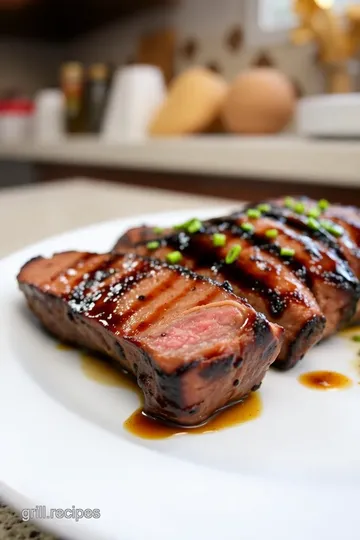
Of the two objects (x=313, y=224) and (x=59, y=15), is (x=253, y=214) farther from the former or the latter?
(x=59, y=15)

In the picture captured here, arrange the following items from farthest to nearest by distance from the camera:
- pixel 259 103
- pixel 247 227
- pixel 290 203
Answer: pixel 259 103, pixel 290 203, pixel 247 227

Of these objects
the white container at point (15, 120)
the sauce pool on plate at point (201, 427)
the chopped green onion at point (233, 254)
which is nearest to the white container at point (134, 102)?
the white container at point (15, 120)

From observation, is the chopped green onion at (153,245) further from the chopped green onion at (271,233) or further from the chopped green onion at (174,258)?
the chopped green onion at (271,233)

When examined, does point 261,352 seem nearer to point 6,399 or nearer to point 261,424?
point 261,424

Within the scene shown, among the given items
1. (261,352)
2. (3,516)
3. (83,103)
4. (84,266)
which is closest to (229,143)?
(83,103)

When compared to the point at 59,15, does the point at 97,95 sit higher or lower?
lower

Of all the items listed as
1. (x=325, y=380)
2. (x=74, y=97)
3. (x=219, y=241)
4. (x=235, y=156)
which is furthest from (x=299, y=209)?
(x=74, y=97)

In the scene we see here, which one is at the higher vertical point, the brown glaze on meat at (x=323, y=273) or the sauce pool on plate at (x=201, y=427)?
the brown glaze on meat at (x=323, y=273)
